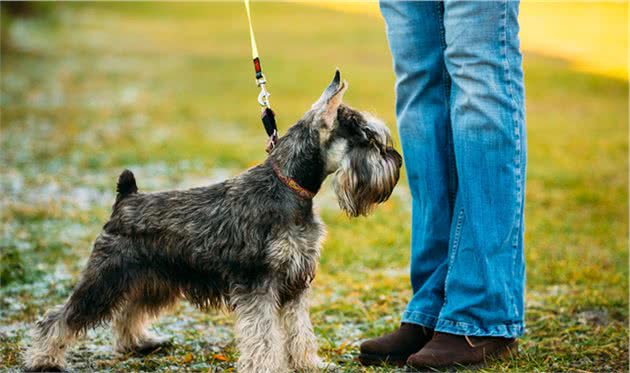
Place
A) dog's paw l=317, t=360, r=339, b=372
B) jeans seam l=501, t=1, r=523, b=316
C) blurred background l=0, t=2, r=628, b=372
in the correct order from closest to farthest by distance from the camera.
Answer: jeans seam l=501, t=1, r=523, b=316 < dog's paw l=317, t=360, r=339, b=372 < blurred background l=0, t=2, r=628, b=372

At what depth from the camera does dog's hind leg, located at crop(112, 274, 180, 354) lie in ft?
14.0

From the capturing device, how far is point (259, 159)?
11.3 metres

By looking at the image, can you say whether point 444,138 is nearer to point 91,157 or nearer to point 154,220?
point 154,220

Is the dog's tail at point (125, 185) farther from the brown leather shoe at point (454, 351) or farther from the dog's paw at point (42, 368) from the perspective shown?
the brown leather shoe at point (454, 351)

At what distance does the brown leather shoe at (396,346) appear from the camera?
4.23m

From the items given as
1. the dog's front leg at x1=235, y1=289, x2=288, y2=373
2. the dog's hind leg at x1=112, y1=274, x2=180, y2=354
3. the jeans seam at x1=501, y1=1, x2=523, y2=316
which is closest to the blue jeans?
the jeans seam at x1=501, y1=1, x2=523, y2=316

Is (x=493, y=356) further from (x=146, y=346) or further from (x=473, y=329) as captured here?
(x=146, y=346)

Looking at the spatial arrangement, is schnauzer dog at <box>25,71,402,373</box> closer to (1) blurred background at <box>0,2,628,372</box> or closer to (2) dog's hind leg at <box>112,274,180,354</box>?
(2) dog's hind leg at <box>112,274,180,354</box>

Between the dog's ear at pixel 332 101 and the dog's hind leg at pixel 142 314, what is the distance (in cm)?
126

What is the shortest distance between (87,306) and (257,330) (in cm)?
96

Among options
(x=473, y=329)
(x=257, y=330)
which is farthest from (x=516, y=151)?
(x=257, y=330)

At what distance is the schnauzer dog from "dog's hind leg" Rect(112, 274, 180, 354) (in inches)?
0.5

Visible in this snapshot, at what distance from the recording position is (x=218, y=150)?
470 inches

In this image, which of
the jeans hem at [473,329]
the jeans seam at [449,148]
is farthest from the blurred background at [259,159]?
the jeans seam at [449,148]
